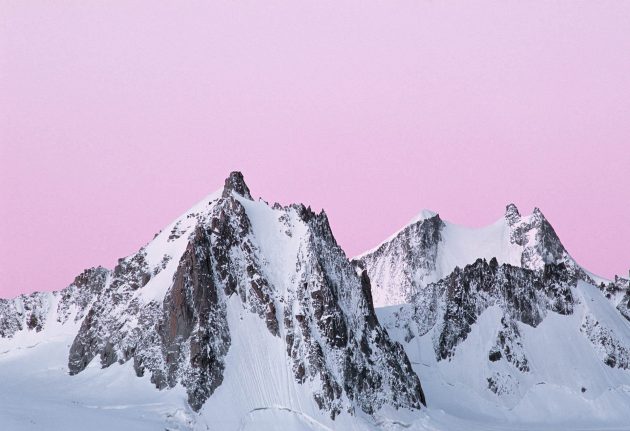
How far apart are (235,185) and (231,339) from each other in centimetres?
3060

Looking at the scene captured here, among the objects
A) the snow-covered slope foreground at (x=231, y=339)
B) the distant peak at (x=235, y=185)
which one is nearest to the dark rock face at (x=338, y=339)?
the snow-covered slope foreground at (x=231, y=339)

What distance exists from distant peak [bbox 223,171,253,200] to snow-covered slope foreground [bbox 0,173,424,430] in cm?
22

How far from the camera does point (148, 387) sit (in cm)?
14688

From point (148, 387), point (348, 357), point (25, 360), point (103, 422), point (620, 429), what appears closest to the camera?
point (103, 422)

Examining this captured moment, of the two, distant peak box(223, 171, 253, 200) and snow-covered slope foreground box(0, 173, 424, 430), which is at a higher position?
distant peak box(223, 171, 253, 200)

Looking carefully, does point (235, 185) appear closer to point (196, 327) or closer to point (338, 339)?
point (196, 327)

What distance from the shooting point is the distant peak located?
171 m

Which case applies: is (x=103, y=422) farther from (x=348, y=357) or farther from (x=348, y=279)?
(x=348, y=279)

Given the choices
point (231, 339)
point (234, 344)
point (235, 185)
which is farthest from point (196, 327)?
point (235, 185)

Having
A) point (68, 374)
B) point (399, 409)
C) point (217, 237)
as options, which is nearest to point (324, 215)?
point (217, 237)

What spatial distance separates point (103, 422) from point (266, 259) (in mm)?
45124

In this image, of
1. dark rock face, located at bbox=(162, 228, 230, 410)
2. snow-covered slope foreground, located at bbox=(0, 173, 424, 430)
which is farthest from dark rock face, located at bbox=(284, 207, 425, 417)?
dark rock face, located at bbox=(162, 228, 230, 410)

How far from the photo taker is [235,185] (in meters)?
171

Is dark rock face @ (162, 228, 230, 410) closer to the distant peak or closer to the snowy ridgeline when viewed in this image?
the snowy ridgeline
